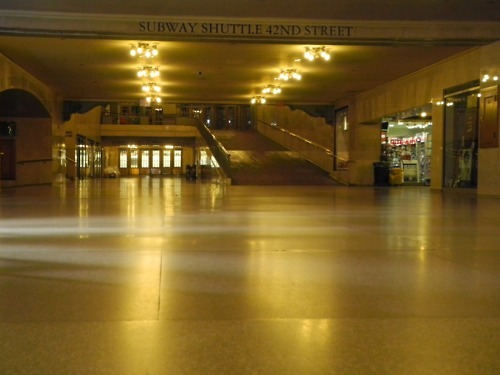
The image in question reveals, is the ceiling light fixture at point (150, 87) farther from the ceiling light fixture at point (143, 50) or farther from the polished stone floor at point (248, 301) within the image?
the polished stone floor at point (248, 301)

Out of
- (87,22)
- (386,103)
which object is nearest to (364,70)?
(386,103)

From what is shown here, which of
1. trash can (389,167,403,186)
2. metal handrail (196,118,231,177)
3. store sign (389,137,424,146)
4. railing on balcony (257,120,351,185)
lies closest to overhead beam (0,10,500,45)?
metal handrail (196,118,231,177)

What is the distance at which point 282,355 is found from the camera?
3.16 meters

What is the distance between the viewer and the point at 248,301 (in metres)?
4.33

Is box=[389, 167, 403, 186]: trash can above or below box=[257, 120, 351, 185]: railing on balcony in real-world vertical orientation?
below

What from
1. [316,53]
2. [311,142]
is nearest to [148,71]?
[316,53]

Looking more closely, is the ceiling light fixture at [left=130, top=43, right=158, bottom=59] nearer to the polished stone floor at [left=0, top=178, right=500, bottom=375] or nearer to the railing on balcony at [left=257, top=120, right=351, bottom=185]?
the polished stone floor at [left=0, top=178, right=500, bottom=375]

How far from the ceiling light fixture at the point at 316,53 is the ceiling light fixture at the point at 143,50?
4.90m

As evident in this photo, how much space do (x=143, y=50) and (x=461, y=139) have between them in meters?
11.5

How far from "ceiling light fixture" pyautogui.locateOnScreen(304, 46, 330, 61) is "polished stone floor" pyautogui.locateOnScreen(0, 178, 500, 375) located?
37.4 feet

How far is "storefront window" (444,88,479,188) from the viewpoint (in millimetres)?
20062

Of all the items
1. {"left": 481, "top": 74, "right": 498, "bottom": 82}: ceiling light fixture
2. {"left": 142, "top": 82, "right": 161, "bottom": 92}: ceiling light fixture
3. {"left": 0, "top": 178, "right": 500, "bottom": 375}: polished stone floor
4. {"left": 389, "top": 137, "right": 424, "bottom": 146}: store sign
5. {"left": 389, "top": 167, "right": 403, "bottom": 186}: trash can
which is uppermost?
→ {"left": 142, "top": 82, "right": 161, "bottom": 92}: ceiling light fixture

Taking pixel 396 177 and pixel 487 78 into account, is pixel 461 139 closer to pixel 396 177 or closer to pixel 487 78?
pixel 487 78

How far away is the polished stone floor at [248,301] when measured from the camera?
3.10 m
